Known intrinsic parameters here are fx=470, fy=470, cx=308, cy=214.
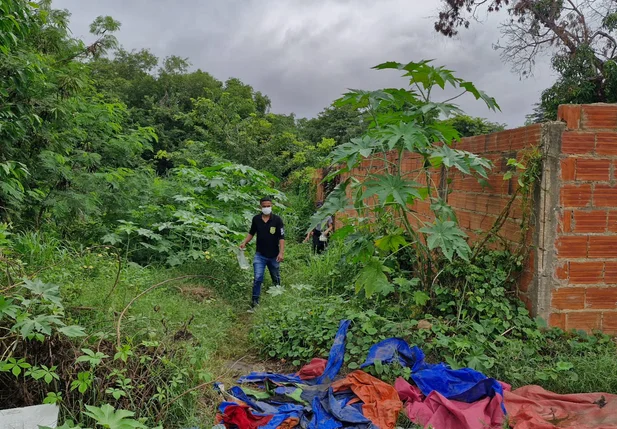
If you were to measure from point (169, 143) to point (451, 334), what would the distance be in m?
24.0

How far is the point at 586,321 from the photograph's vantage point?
385cm

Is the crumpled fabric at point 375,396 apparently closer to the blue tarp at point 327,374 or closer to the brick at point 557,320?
the blue tarp at point 327,374

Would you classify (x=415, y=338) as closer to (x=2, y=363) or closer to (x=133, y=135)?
(x=2, y=363)

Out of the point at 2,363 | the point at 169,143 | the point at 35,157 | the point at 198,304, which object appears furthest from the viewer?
the point at 169,143

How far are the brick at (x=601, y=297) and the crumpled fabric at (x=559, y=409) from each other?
948 mm

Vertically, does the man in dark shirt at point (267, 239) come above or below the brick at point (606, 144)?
below

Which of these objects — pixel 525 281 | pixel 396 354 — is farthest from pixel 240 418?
pixel 525 281

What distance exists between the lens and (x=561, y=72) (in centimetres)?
1398

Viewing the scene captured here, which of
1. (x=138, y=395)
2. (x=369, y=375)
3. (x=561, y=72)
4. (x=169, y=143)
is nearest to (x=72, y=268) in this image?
(x=138, y=395)

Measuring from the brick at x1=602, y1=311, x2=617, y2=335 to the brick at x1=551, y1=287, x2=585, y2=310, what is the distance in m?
0.21

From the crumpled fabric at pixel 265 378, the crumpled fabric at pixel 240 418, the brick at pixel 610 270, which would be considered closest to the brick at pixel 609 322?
the brick at pixel 610 270

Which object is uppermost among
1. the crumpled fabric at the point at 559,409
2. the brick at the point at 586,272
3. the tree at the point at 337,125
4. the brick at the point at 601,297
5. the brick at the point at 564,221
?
the tree at the point at 337,125

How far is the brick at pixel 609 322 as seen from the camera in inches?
152

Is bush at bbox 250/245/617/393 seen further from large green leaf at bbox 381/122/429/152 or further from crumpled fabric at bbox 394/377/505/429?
large green leaf at bbox 381/122/429/152
